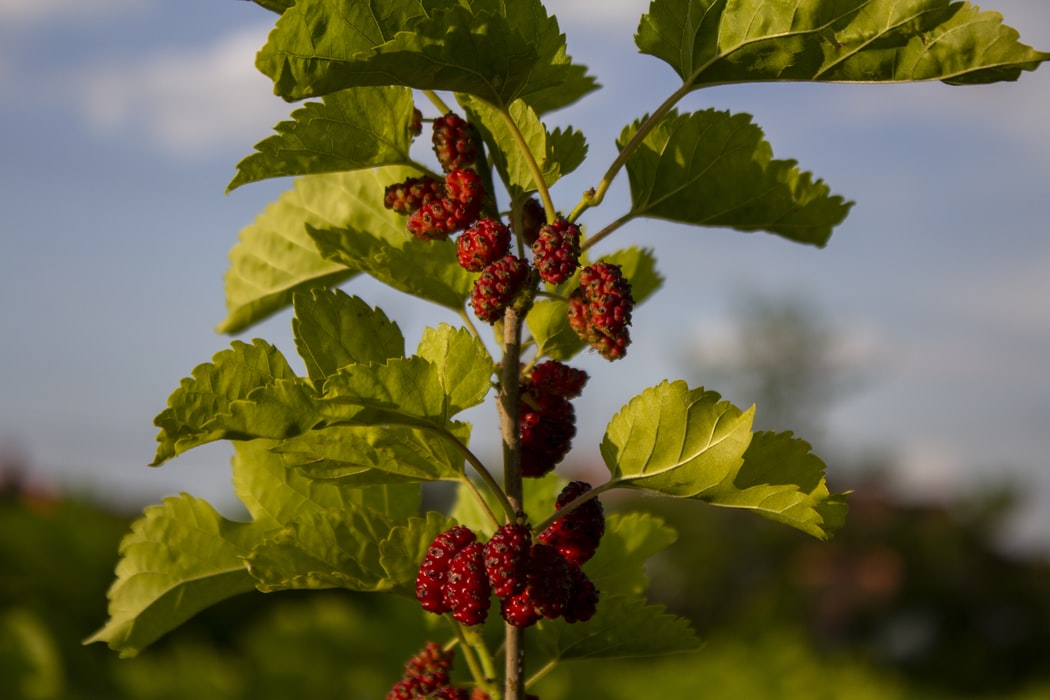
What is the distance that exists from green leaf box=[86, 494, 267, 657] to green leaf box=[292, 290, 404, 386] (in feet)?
1.51

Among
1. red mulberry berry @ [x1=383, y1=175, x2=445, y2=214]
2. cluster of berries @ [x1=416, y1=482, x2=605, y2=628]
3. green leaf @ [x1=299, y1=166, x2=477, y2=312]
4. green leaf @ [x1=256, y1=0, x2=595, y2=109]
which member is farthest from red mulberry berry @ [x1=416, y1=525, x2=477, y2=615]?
green leaf @ [x1=256, y1=0, x2=595, y2=109]

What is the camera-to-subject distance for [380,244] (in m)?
1.53

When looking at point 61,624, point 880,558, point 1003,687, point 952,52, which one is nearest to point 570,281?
point 952,52

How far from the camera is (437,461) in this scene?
1.40 metres

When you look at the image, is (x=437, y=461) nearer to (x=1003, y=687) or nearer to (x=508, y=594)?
(x=508, y=594)

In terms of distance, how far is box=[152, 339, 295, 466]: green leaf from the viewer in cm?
121

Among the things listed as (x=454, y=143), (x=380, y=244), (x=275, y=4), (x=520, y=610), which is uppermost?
(x=275, y=4)

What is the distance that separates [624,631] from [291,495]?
1.83 ft

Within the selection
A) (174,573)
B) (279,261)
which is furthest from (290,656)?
(279,261)

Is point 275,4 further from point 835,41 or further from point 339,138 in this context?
point 835,41

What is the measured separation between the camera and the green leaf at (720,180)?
1.48 m

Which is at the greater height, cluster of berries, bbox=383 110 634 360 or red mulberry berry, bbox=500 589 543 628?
cluster of berries, bbox=383 110 634 360

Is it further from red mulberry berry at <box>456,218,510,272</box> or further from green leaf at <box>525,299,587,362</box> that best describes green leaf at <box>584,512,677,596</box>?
red mulberry berry at <box>456,218,510,272</box>

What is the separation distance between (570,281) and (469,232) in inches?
9.2
